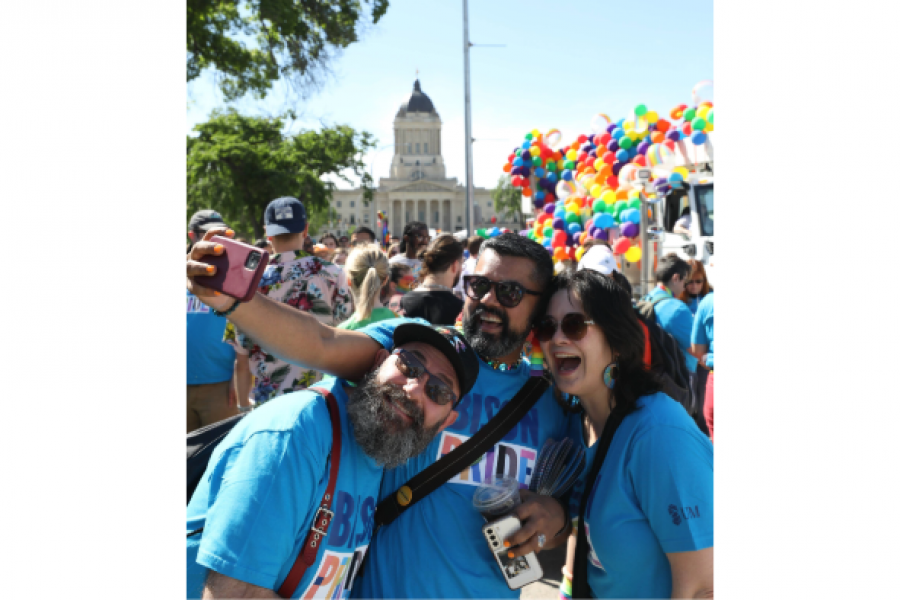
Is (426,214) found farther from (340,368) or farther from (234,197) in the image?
(340,368)

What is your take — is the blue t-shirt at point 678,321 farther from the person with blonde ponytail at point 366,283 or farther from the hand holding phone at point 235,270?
the hand holding phone at point 235,270

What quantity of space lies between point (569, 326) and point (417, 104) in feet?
389

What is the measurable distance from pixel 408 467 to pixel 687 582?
829 millimetres

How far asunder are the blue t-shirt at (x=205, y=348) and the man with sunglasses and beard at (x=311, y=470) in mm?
3183

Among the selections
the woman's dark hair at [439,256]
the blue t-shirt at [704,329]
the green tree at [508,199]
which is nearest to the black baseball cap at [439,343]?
the woman's dark hair at [439,256]

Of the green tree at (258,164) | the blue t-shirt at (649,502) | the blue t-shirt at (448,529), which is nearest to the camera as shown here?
the blue t-shirt at (649,502)

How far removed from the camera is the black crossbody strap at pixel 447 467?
6.22 feet

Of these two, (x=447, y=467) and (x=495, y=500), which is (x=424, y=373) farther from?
(x=495, y=500)

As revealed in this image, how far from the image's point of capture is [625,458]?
1.84 metres

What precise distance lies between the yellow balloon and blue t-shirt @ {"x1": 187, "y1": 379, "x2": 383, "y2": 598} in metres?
10.2

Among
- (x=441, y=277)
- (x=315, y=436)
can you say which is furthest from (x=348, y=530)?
(x=441, y=277)

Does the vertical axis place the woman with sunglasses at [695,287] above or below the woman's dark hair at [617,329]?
above

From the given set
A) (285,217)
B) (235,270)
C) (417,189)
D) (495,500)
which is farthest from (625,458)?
(417,189)

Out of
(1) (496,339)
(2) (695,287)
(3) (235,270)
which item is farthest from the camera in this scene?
(2) (695,287)
